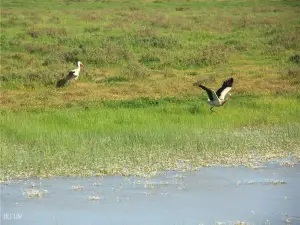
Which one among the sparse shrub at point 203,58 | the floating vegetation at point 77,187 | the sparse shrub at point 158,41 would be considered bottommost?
the floating vegetation at point 77,187

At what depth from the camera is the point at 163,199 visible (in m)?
11.5

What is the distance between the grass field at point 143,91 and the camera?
48.1 ft

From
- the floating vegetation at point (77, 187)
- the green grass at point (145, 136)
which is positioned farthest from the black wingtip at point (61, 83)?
the floating vegetation at point (77, 187)

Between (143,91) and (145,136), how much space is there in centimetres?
659

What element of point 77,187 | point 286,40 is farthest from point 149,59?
point 77,187

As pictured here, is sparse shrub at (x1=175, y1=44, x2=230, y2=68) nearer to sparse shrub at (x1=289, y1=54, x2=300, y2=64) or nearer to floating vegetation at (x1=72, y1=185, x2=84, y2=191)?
sparse shrub at (x1=289, y1=54, x2=300, y2=64)

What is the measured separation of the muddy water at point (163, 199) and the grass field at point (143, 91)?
773mm

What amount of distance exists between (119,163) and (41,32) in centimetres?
2232

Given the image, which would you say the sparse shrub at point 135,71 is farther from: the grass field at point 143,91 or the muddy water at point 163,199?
the muddy water at point 163,199

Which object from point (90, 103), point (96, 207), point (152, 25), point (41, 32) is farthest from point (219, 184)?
point (152, 25)

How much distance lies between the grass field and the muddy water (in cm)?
77

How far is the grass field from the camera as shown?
1467 centimetres

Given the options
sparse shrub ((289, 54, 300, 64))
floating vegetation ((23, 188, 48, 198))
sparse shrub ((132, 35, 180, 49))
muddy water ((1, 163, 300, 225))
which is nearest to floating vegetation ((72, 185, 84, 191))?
muddy water ((1, 163, 300, 225))

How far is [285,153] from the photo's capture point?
49.7 ft
